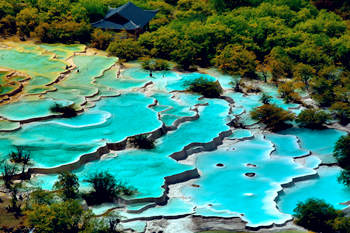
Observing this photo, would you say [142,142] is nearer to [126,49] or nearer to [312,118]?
[312,118]

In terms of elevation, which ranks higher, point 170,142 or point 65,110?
point 65,110

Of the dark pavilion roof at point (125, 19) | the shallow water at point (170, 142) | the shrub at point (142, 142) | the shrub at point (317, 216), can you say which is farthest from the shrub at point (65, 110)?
the dark pavilion roof at point (125, 19)

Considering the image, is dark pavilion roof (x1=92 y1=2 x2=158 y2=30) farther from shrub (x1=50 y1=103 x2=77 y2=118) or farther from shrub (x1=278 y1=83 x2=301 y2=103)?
shrub (x1=50 y1=103 x2=77 y2=118)

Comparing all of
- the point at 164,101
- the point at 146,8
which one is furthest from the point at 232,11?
the point at 164,101

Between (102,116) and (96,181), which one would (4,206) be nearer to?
(96,181)

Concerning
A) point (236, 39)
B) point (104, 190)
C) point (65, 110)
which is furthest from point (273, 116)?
point (236, 39)

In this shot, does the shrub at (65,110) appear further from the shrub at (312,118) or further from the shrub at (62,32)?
the shrub at (62,32)
